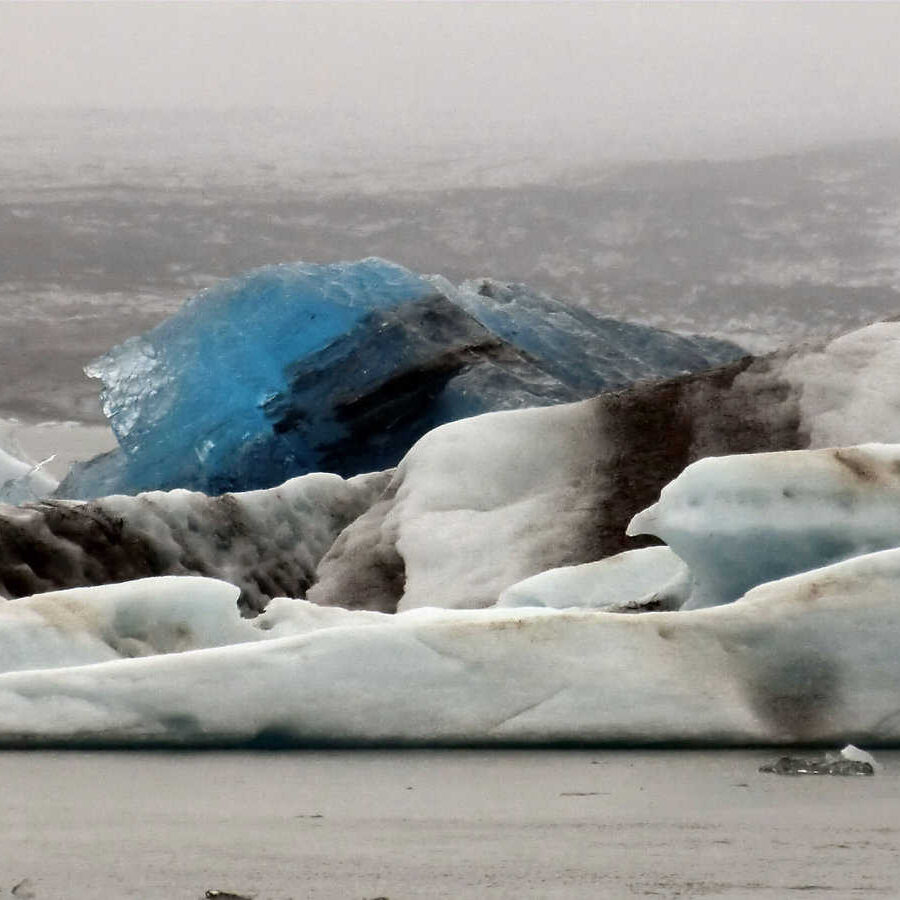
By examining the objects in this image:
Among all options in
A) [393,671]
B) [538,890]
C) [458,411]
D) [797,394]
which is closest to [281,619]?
[393,671]

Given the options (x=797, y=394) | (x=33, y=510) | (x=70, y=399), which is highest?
(x=797, y=394)

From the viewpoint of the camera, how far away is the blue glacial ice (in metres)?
5.45

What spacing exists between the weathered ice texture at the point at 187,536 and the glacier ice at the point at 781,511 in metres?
1.75

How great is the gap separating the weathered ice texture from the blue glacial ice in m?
0.84

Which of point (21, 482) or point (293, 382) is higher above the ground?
point (293, 382)

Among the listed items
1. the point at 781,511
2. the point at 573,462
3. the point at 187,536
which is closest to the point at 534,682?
the point at 781,511

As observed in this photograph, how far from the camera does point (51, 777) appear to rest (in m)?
1.78

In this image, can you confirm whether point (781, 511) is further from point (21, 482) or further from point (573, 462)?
point (21, 482)

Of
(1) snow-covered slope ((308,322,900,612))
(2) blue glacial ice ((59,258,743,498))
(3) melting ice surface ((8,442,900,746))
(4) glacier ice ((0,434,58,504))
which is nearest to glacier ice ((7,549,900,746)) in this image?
(3) melting ice surface ((8,442,900,746))

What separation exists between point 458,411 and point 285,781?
3654 millimetres

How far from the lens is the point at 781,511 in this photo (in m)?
2.36

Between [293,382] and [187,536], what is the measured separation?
5.21ft


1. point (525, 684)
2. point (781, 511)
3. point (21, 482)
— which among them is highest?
point (781, 511)

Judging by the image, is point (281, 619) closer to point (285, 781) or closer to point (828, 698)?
point (285, 781)
